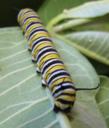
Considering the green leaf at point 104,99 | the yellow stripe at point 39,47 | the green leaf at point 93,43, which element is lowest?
the green leaf at point 104,99

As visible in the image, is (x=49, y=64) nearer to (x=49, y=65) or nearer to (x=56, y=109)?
(x=49, y=65)

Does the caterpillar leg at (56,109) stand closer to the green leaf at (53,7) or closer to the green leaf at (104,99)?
the green leaf at (104,99)

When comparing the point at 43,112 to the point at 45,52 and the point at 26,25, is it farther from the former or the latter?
the point at 26,25

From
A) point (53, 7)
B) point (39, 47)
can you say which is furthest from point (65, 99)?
point (53, 7)

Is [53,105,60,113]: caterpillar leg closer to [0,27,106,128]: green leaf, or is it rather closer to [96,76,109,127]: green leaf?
[0,27,106,128]: green leaf

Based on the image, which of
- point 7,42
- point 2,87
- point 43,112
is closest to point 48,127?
point 43,112

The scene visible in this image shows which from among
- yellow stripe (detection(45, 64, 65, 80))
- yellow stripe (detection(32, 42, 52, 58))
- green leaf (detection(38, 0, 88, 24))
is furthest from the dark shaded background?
yellow stripe (detection(45, 64, 65, 80))

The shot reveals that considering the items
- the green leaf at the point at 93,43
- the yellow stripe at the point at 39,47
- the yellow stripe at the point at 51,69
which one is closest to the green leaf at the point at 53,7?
the green leaf at the point at 93,43
